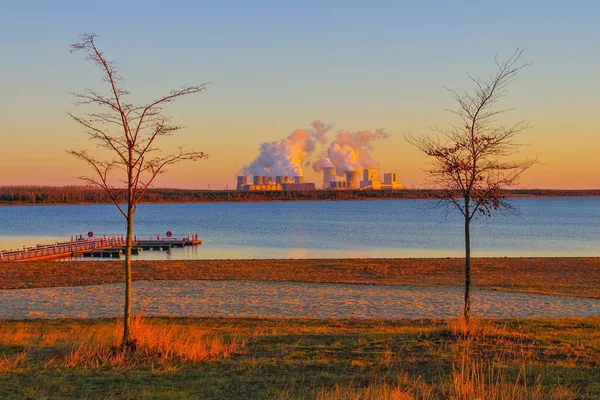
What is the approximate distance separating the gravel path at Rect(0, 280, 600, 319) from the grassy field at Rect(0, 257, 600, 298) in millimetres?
2152

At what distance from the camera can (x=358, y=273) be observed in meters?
29.0

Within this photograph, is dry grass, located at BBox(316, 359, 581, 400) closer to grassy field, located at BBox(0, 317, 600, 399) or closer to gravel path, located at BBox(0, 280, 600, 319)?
grassy field, located at BBox(0, 317, 600, 399)

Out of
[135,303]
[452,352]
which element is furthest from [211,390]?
[135,303]

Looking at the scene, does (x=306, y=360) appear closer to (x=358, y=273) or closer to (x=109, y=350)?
(x=109, y=350)

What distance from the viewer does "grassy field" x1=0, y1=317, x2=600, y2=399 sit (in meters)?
7.15

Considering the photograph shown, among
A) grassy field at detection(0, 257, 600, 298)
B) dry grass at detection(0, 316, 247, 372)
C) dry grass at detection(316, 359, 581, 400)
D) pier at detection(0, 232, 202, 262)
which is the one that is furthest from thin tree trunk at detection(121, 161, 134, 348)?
pier at detection(0, 232, 202, 262)

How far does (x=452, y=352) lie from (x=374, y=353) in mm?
1191

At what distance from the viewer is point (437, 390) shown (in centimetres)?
720

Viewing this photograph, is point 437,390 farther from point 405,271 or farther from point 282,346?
point 405,271

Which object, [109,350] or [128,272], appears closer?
[109,350]

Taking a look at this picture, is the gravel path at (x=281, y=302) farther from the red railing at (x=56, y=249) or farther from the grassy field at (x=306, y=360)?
the red railing at (x=56, y=249)

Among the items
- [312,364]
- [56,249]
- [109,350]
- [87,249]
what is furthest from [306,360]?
[87,249]

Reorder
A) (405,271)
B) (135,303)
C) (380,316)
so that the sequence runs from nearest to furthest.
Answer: (380,316) → (135,303) → (405,271)

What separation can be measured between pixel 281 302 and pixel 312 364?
10.5m
